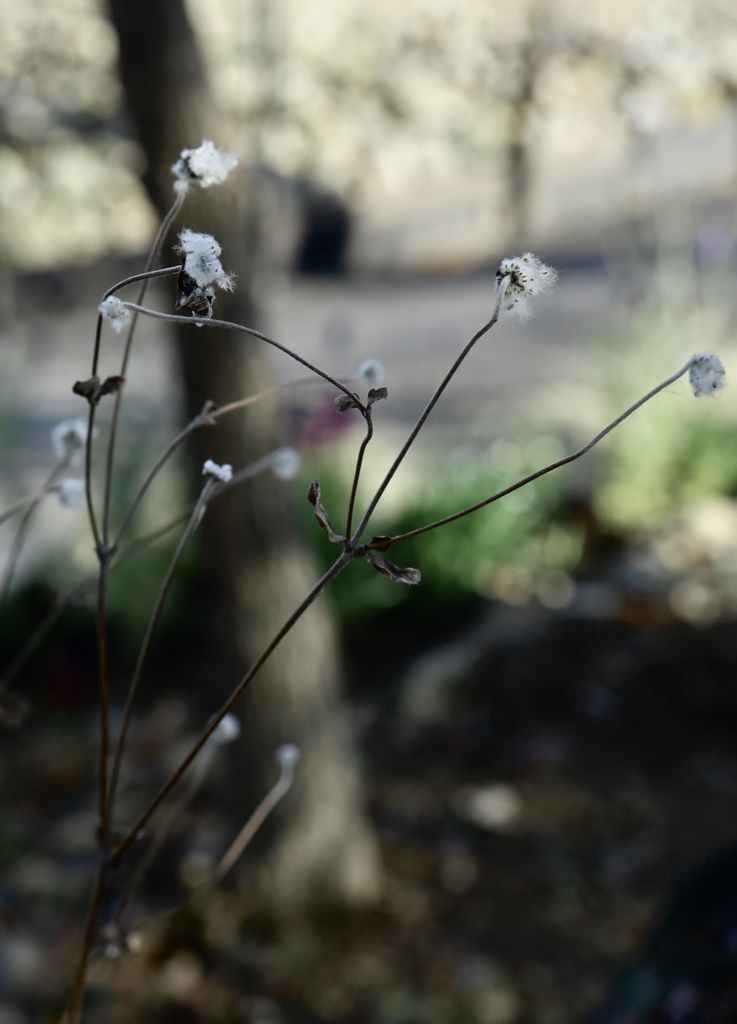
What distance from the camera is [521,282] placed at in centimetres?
56

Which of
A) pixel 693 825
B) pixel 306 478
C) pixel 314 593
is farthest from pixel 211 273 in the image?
pixel 306 478

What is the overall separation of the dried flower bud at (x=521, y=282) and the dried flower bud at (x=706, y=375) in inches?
3.8

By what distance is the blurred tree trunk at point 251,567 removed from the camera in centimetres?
204

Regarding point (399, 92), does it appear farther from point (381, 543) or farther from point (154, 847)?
point (381, 543)

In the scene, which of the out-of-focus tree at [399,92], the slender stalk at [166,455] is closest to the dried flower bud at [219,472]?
the slender stalk at [166,455]

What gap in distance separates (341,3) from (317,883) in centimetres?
1087

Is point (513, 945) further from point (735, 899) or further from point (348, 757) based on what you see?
point (735, 899)

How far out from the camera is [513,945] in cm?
237

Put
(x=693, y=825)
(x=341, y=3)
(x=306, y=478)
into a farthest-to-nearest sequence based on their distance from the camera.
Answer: (x=341, y=3) < (x=306, y=478) < (x=693, y=825)

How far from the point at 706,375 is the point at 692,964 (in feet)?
3.76

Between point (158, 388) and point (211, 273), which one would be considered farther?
point (158, 388)

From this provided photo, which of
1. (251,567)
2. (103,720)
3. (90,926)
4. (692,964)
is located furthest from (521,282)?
(251,567)

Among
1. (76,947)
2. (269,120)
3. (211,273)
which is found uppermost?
(269,120)

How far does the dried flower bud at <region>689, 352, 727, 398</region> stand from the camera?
0.54m
